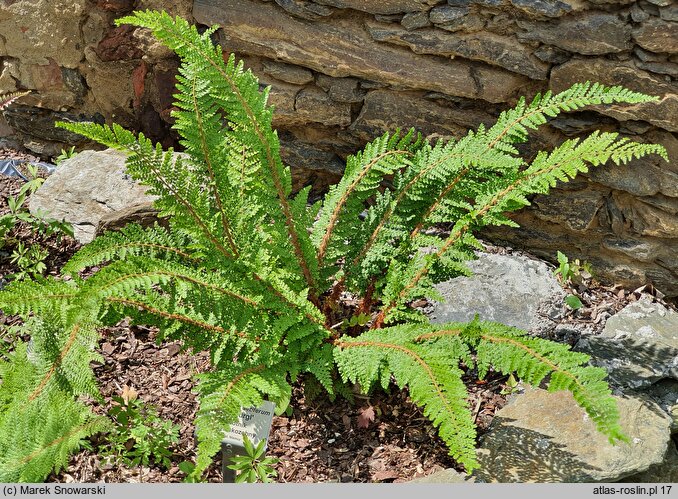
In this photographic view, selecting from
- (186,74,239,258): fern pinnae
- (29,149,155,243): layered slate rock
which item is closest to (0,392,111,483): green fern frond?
(186,74,239,258): fern pinnae

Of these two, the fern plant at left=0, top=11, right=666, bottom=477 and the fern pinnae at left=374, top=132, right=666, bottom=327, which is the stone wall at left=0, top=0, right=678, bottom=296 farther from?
the fern pinnae at left=374, top=132, right=666, bottom=327

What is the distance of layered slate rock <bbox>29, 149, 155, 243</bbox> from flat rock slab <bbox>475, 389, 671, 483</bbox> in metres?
1.94

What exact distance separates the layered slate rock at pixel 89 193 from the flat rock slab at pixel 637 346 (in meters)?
2.16

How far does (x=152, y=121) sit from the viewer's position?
3973 mm

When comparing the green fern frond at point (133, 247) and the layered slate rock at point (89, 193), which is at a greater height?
the green fern frond at point (133, 247)

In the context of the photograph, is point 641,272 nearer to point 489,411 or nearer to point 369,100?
point 489,411

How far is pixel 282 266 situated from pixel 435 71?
115 cm

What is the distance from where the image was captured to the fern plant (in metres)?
2.15

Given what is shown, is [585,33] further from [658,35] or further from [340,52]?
[340,52]

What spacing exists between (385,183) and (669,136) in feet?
4.31

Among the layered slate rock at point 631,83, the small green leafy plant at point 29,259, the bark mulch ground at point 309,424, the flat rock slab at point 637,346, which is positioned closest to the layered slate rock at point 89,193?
the small green leafy plant at point 29,259

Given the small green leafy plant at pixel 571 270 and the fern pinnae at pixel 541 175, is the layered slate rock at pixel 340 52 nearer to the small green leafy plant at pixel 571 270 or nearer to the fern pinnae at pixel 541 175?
the fern pinnae at pixel 541 175

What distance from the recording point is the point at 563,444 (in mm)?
2523

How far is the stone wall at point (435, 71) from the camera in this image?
2865 mm
